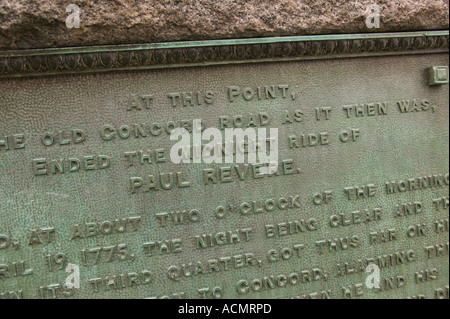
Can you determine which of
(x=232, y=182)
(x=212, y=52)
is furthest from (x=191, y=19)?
(x=232, y=182)

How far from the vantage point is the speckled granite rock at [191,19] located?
1774mm

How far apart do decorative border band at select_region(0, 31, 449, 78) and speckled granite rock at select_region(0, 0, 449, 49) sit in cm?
5

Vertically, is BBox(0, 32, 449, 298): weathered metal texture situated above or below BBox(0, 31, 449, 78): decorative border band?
below

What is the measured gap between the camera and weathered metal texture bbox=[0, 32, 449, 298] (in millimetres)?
1872

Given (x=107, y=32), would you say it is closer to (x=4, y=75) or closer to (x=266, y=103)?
(x=4, y=75)

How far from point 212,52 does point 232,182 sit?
66 centimetres

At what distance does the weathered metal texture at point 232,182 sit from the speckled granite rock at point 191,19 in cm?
7

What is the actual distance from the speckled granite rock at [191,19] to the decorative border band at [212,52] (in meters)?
0.05

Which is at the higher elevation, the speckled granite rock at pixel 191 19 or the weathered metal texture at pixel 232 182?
the speckled granite rock at pixel 191 19

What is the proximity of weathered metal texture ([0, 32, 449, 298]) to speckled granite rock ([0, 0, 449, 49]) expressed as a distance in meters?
0.07

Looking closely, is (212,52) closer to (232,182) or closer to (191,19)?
(191,19)

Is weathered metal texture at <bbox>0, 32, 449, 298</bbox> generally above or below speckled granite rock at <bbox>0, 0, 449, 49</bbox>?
below

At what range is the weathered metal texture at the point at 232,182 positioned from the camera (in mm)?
1872

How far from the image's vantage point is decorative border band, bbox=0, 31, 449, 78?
1.81 meters
